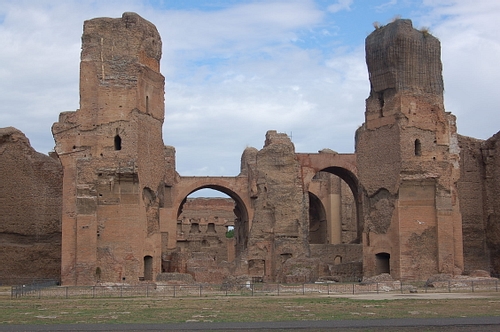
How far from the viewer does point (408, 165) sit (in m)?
30.2

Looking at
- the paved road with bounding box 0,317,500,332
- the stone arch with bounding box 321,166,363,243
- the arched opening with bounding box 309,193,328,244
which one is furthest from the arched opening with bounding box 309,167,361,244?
the paved road with bounding box 0,317,500,332

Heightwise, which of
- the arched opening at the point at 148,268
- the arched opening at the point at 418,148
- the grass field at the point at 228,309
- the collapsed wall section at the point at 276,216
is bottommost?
the grass field at the point at 228,309

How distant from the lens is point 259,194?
3550cm

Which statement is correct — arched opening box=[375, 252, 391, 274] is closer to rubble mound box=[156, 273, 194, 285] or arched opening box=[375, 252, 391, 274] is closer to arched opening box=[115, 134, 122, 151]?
rubble mound box=[156, 273, 194, 285]

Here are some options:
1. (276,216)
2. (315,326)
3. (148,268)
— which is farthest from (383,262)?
(315,326)

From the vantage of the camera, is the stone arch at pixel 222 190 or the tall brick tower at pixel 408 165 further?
the stone arch at pixel 222 190

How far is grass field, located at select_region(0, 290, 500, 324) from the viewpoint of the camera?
15336 millimetres

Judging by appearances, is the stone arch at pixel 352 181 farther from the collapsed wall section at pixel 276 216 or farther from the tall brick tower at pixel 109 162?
the tall brick tower at pixel 109 162

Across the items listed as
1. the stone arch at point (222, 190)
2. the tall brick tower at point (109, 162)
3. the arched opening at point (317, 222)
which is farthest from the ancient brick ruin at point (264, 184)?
the arched opening at point (317, 222)

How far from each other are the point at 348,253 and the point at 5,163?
1669cm

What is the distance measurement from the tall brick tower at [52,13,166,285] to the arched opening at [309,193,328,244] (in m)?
18.1

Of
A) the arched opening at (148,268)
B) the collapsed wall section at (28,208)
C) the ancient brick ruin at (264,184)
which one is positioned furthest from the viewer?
the collapsed wall section at (28,208)

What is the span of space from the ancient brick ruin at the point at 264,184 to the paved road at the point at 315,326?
45.7 feet

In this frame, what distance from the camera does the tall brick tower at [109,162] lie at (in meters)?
28.0
